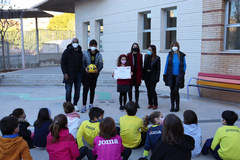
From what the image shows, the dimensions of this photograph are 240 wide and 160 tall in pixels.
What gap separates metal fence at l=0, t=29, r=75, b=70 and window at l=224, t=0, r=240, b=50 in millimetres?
12779

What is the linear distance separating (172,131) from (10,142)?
195 cm

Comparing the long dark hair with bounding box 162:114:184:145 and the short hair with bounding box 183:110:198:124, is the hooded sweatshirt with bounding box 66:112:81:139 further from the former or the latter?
the long dark hair with bounding box 162:114:184:145

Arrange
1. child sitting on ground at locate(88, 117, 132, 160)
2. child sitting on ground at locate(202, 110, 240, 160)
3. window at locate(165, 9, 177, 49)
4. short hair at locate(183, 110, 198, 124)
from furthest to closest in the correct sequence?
window at locate(165, 9, 177, 49)
short hair at locate(183, 110, 198, 124)
child sitting on ground at locate(202, 110, 240, 160)
child sitting on ground at locate(88, 117, 132, 160)

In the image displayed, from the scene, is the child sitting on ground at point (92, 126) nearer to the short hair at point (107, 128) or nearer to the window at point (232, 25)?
the short hair at point (107, 128)

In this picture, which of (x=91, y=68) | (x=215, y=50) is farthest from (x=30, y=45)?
(x=215, y=50)

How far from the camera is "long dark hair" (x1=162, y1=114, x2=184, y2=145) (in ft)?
8.89

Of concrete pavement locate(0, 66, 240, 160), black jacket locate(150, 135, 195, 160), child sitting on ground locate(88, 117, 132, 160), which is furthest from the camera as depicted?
concrete pavement locate(0, 66, 240, 160)

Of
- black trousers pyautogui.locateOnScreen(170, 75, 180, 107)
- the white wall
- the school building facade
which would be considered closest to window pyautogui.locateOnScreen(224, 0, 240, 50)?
the school building facade

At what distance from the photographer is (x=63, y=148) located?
10.8ft

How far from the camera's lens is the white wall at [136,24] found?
28.8ft

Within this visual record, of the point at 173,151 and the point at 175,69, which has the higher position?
the point at 175,69

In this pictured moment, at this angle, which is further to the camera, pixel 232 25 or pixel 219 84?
pixel 232 25

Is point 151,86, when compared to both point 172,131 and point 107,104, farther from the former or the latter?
point 172,131

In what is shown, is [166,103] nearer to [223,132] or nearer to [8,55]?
[223,132]
